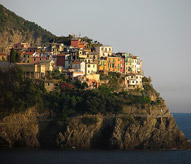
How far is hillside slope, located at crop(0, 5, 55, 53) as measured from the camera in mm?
152000

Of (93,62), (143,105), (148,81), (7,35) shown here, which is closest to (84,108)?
(143,105)

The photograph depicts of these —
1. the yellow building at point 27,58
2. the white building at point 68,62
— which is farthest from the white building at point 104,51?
the yellow building at point 27,58

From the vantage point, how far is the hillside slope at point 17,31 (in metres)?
152

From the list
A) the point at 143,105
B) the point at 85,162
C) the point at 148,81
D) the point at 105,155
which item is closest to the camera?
the point at 85,162

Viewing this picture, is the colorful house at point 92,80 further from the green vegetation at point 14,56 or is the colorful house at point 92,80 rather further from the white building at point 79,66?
the green vegetation at point 14,56

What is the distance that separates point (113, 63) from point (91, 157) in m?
36.3

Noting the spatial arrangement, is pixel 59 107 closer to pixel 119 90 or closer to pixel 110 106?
pixel 110 106

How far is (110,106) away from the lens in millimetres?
96000

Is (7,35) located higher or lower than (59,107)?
higher

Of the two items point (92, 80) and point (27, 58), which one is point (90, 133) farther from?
point (27, 58)

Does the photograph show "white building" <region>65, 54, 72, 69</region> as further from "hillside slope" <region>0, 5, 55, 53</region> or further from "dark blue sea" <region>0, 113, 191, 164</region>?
"hillside slope" <region>0, 5, 55, 53</region>

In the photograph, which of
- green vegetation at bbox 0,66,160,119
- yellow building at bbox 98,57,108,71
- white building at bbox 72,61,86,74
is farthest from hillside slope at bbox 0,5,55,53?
green vegetation at bbox 0,66,160,119

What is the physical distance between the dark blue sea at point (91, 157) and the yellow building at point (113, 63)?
99.2 feet

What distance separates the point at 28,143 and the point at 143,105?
2267 cm
